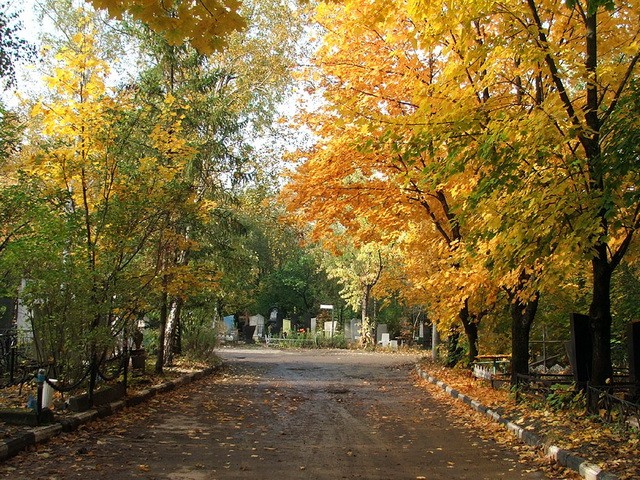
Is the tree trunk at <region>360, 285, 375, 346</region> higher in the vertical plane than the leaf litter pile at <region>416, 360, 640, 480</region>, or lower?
higher

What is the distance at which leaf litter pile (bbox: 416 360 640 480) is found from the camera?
6774mm

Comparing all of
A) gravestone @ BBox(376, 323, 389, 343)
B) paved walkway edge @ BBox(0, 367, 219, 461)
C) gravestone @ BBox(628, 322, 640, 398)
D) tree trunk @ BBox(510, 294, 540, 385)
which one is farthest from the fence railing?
gravestone @ BBox(376, 323, 389, 343)

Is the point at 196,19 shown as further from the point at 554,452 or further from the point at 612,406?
the point at 612,406

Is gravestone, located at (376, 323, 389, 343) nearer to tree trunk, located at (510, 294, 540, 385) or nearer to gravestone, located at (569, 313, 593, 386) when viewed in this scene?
tree trunk, located at (510, 294, 540, 385)

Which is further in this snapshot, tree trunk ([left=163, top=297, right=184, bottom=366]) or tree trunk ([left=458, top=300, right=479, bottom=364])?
tree trunk ([left=458, top=300, right=479, bottom=364])

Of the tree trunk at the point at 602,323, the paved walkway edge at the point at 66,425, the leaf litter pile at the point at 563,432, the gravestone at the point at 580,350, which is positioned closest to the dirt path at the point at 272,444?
the paved walkway edge at the point at 66,425

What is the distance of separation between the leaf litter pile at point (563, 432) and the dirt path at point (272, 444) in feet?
1.19

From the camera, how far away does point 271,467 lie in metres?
6.91

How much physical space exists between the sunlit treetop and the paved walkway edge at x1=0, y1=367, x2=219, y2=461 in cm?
506

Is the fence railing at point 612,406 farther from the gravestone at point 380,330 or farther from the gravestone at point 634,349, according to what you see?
the gravestone at point 380,330

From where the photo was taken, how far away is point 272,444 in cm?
832

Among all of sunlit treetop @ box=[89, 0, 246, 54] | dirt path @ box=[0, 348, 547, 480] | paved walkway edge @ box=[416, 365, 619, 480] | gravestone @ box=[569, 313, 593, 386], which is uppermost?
sunlit treetop @ box=[89, 0, 246, 54]

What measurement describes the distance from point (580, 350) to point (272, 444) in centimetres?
594

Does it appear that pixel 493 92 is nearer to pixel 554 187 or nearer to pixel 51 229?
pixel 554 187
